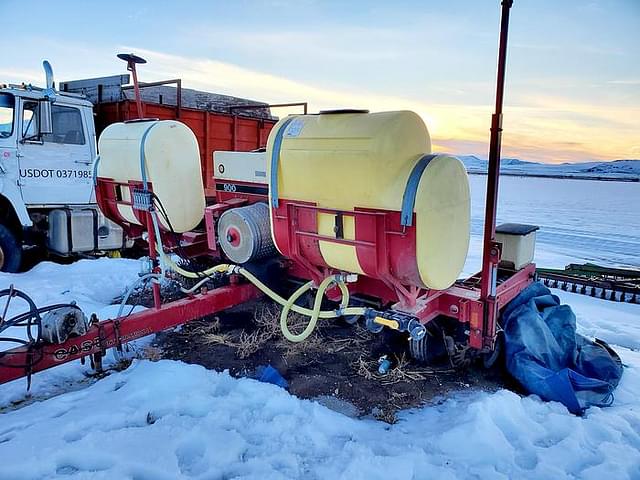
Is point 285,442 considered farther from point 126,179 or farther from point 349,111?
point 126,179

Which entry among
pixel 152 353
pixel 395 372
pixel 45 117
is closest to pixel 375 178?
pixel 395 372

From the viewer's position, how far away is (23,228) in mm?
6141

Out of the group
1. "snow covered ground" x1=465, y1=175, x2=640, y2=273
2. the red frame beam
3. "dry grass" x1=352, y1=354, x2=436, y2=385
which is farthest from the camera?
"snow covered ground" x1=465, y1=175, x2=640, y2=273

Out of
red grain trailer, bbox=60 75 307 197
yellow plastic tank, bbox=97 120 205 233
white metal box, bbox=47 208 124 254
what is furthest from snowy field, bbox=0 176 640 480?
red grain trailer, bbox=60 75 307 197

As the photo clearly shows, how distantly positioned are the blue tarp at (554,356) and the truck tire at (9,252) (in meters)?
5.84

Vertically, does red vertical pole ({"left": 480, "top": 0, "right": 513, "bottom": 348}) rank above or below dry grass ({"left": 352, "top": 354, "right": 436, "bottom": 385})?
above

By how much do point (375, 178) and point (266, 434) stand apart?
160 centimetres

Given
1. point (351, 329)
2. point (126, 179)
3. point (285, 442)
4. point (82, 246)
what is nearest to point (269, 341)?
point (351, 329)

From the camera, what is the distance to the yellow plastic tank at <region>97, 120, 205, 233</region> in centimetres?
379

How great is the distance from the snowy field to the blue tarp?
12 cm

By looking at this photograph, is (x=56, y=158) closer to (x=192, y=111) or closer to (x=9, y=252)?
(x=9, y=252)

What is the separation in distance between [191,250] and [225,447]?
7.12 ft

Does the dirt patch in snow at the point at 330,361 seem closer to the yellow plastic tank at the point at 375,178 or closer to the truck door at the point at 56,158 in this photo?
the yellow plastic tank at the point at 375,178

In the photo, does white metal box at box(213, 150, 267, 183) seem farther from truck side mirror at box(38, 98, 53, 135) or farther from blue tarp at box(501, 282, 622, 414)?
truck side mirror at box(38, 98, 53, 135)
